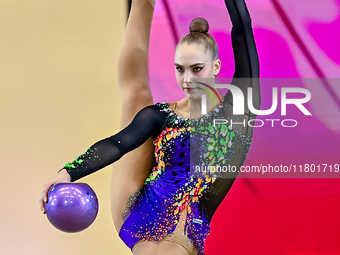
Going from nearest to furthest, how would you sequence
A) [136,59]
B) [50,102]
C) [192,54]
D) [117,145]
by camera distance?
[117,145] < [192,54] < [136,59] < [50,102]

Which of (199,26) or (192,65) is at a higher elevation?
(199,26)

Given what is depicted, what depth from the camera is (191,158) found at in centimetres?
167

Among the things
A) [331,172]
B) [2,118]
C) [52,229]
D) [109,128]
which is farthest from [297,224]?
[2,118]

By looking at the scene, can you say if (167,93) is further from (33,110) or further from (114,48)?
(33,110)

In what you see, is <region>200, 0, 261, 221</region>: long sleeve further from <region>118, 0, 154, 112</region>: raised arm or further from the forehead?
<region>118, 0, 154, 112</region>: raised arm

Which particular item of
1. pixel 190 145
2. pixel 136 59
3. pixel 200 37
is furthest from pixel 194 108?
pixel 136 59

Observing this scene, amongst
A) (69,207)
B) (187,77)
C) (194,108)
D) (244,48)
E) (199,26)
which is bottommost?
(69,207)

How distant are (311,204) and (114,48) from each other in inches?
59.7

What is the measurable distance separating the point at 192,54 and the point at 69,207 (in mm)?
721

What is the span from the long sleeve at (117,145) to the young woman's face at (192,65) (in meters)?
0.15

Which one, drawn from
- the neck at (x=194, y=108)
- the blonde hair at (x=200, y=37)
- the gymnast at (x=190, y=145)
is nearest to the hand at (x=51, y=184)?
the gymnast at (x=190, y=145)

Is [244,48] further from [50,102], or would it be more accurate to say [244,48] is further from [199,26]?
[50,102]

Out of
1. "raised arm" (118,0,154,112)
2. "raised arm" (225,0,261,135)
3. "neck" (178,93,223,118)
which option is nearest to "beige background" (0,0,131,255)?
"raised arm" (118,0,154,112)

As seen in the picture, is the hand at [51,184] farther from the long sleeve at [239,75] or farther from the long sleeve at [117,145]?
the long sleeve at [239,75]
